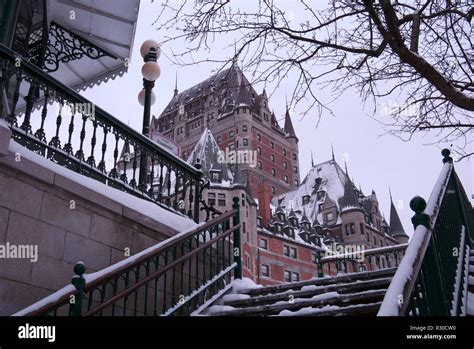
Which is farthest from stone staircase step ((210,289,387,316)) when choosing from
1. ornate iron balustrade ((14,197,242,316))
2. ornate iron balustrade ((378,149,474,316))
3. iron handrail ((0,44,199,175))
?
iron handrail ((0,44,199,175))

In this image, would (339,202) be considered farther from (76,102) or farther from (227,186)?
(76,102)

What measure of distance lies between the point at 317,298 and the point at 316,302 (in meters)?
0.09

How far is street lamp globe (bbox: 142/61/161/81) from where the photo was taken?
351 inches

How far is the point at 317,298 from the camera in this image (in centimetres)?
579

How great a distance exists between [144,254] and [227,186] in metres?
46.9

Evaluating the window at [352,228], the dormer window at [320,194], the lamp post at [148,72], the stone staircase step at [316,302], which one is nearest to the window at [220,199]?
the window at [352,228]

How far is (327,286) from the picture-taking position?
6.10m

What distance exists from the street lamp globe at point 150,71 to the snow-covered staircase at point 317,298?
4.54m

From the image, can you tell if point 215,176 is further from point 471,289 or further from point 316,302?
point 316,302

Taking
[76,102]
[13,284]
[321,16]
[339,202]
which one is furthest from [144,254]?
[339,202]

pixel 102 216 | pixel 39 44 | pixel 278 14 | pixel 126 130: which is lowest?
pixel 102 216

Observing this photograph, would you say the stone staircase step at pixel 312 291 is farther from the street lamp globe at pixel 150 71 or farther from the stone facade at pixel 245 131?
the stone facade at pixel 245 131

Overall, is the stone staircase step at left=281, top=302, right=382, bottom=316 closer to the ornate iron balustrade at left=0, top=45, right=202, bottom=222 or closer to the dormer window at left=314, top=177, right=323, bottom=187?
the ornate iron balustrade at left=0, top=45, right=202, bottom=222

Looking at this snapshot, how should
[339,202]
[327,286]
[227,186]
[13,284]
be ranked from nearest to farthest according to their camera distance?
1. [13,284]
2. [327,286]
3. [227,186]
4. [339,202]
